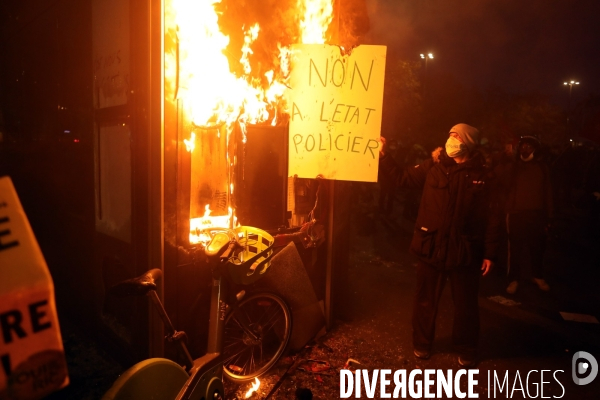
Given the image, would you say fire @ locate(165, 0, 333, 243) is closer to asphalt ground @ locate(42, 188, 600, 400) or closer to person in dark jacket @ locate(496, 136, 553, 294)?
asphalt ground @ locate(42, 188, 600, 400)

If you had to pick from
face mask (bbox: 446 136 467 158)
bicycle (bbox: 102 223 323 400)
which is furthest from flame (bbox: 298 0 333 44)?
bicycle (bbox: 102 223 323 400)

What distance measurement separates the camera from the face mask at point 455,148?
4.11 meters

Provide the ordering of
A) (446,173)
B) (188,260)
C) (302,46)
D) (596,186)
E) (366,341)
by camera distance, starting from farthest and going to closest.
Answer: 1. (596,186)
2. (366,341)
3. (446,173)
4. (302,46)
5. (188,260)

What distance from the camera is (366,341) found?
16.0 ft

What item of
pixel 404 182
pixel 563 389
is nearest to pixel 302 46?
pixel 404 182

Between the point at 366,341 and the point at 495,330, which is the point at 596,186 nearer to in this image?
the point at 495,330

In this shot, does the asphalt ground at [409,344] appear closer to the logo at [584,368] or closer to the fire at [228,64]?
the logo at [584,368]

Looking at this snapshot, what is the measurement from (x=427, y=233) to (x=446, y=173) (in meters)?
0.63

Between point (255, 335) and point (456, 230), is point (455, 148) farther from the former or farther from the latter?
point (255, 335)

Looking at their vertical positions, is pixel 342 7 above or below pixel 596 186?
above

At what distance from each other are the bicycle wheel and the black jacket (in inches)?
62.2

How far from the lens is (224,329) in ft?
11.0

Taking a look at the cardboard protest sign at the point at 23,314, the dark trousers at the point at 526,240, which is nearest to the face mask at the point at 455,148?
the dark trousers at the point at 526,240

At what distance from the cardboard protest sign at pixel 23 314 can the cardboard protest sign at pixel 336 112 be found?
3.04 meters
